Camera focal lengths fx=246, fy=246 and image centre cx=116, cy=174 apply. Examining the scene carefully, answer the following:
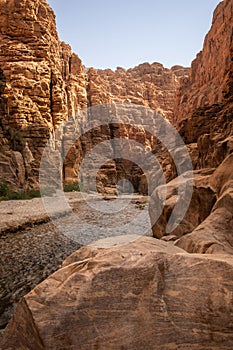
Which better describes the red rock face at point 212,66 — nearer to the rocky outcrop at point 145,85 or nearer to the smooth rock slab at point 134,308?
the rocky outcrop at point 145,85

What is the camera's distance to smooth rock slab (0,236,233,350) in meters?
1.98

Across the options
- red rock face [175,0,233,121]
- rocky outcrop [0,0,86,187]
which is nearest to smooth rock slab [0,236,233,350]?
rocky outcrop [0,0,86,187]

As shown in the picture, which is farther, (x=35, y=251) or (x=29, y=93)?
(x=29, y=93)

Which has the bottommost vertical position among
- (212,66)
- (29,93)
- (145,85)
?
(29,93)

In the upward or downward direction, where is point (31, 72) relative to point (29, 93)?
upward

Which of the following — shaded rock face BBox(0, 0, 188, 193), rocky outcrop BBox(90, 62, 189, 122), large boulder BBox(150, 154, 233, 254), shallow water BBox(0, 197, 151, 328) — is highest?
rocky outcrop BBox(90, 62, 189, 122)

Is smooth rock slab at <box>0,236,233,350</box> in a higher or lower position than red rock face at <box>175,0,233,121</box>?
lower

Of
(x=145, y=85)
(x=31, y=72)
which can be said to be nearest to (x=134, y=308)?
(x=31, y=72)

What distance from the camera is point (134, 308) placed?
212 cm

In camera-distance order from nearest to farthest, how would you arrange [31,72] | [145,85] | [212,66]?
[31,72]
[212,66]
[145,85]

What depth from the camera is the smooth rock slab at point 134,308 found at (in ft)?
6.48

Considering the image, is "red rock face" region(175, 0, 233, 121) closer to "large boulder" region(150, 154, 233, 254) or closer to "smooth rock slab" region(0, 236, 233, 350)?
"large boulder" region(150, 154, 233, 254)

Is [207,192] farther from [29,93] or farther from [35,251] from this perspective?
[29,93]

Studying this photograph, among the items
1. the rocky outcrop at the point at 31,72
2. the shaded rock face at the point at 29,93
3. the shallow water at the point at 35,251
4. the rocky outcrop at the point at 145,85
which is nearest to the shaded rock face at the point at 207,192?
the shallow water at the point at 35,251
